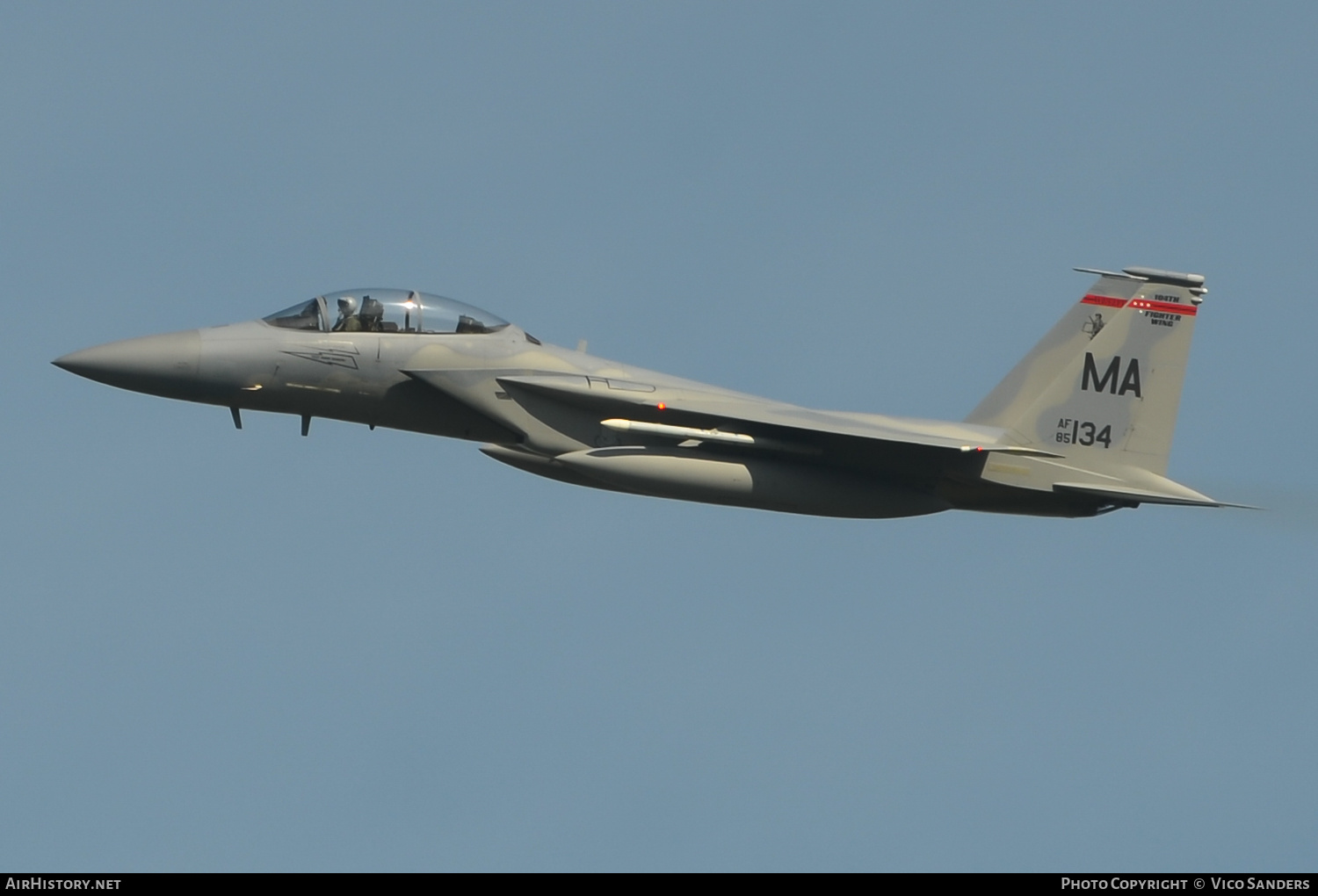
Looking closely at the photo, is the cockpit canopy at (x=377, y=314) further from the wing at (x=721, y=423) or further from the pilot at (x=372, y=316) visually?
the wing at (x=721, y=423)

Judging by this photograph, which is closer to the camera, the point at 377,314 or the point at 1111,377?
the point at 377,314

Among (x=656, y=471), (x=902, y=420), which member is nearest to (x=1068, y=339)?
(x=902, y=420)

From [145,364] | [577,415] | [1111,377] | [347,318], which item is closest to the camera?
[145,364]

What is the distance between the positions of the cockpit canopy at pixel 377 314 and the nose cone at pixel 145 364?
1.09 meters

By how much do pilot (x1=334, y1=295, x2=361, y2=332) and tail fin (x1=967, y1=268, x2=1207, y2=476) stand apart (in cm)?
783

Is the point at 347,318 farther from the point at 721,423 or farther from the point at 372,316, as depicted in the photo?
the point at 721,423

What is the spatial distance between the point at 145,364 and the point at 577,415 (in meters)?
4.85

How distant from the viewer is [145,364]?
19797 mm

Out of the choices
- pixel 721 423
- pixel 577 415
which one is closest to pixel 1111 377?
pixel 721 423

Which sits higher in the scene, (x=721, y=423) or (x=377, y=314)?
(x=377, y=314)

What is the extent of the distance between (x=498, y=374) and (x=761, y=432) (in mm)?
→ 3098

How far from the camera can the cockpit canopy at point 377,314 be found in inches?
803

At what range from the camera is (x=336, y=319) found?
66.9 feet
